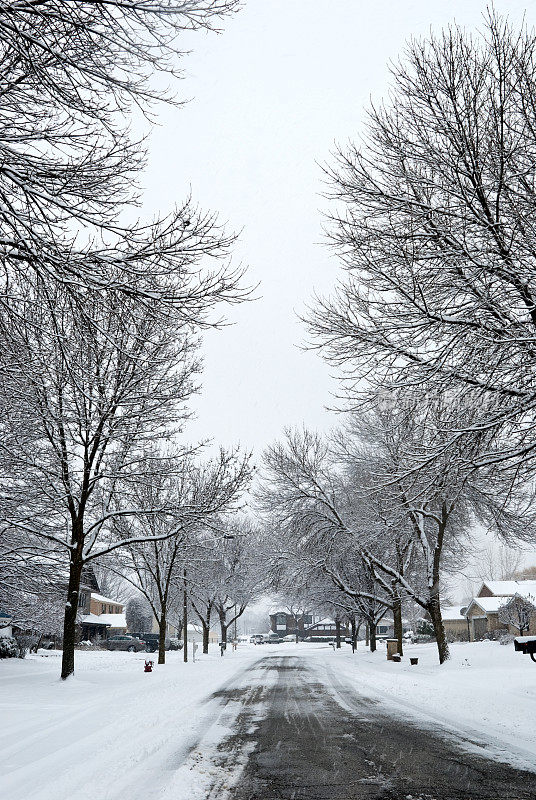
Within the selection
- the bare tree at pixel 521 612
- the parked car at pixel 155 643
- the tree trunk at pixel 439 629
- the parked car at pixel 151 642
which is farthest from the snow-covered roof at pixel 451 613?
the tree trunk at pixel 439 629

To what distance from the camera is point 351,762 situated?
255 inches

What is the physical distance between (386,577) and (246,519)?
2601 centimetres

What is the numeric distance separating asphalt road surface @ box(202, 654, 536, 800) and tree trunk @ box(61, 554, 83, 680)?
6215 mm

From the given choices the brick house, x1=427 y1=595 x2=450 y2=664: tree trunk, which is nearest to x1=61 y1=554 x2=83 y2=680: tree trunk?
x1=427 y1=595 x2=450 y2=664: tree trunk

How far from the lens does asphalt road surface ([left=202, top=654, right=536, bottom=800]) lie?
5.29 m

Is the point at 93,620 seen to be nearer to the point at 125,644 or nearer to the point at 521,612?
the point at 125,644

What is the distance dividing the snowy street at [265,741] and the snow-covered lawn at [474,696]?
43 millimetres

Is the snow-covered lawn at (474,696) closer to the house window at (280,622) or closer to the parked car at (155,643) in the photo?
the parked car at (155,643)

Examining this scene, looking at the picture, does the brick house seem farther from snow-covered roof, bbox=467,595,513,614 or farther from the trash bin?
snow-covered roof, bbox=467,595,513,614

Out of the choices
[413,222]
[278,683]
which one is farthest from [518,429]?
[278,683]

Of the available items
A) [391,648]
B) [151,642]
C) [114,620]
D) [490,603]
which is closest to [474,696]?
[391,648]

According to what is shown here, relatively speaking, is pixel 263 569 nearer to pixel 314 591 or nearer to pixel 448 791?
pixel 314 591

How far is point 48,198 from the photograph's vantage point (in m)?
6.12

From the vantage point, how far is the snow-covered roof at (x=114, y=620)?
6236 cm
